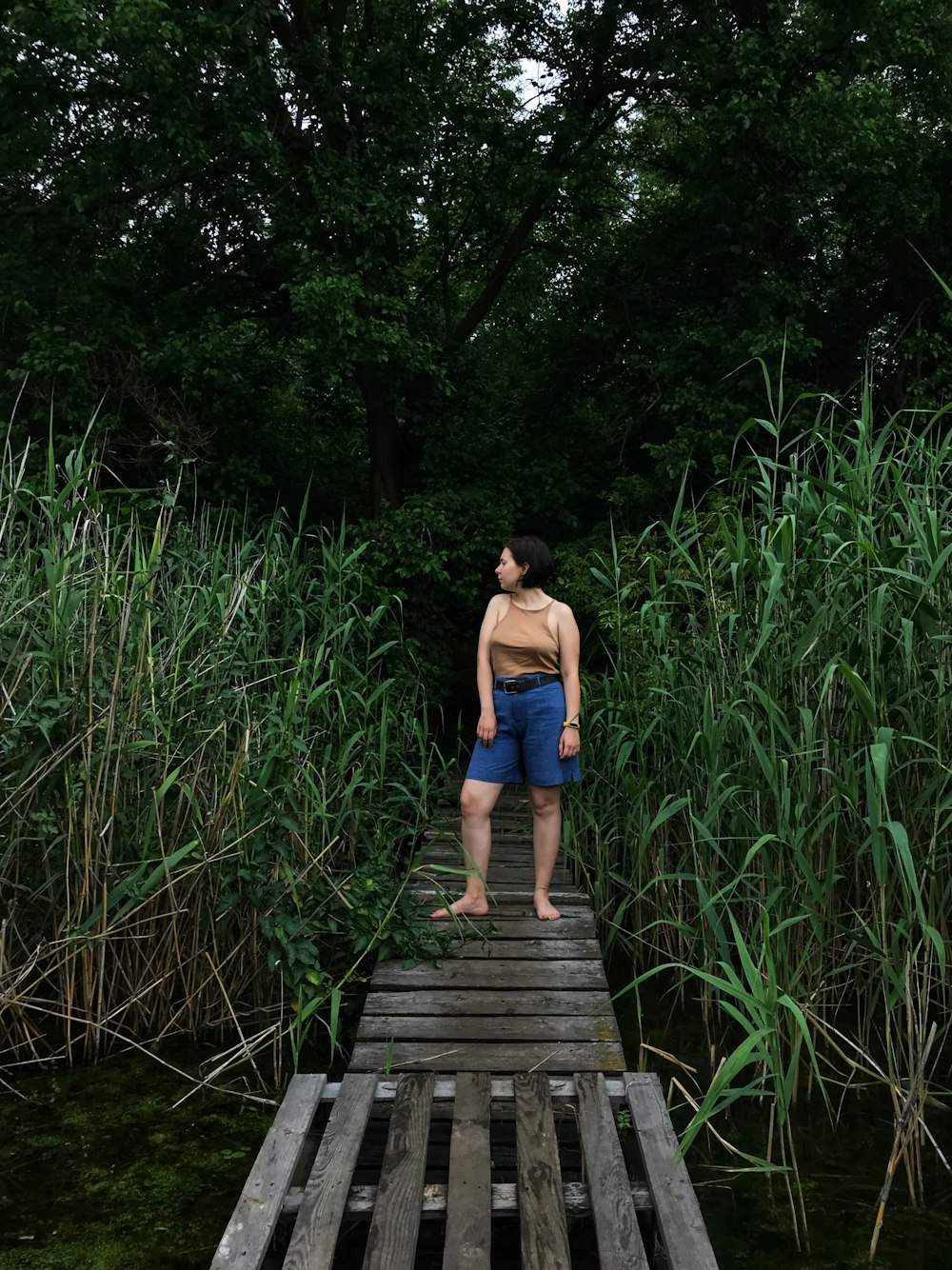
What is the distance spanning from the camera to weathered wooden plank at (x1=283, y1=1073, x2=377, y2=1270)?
2.01 metres

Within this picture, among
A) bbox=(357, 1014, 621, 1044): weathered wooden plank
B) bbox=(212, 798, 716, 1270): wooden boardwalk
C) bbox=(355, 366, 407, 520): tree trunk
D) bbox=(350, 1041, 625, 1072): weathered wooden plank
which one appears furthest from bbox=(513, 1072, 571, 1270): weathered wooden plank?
bbox=(355, 366, 407, 520): tree trunk

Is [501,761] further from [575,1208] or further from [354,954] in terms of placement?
[575,1208]

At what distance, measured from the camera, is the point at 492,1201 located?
223 cm

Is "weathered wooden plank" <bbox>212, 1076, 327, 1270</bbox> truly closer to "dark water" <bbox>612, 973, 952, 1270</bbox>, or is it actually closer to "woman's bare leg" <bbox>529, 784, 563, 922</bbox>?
"dark water" <bbox>612, 973, 952, 1270</bbox>

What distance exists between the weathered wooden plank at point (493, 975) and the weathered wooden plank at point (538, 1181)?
2.13 ft

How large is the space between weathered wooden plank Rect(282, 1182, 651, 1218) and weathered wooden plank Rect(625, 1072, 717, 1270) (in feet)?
0.14

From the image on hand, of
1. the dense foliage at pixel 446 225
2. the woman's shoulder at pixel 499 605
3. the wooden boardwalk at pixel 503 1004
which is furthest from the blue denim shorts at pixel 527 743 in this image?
the dense foliage at pixel 446 225

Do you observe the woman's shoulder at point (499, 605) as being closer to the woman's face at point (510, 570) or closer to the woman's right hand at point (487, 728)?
the woman's face at point (510, 570)

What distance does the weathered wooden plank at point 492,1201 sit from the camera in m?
2.19

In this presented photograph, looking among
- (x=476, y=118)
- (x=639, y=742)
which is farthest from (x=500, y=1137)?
(x=476, y=118)

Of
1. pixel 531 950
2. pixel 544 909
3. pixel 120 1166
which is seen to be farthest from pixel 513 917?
pixel 120 1166

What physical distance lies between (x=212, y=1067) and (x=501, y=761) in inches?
54.2

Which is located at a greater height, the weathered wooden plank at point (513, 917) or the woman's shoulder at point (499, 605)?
the woman's shoulder at point (499, 605)

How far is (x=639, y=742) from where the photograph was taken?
13.3ft
